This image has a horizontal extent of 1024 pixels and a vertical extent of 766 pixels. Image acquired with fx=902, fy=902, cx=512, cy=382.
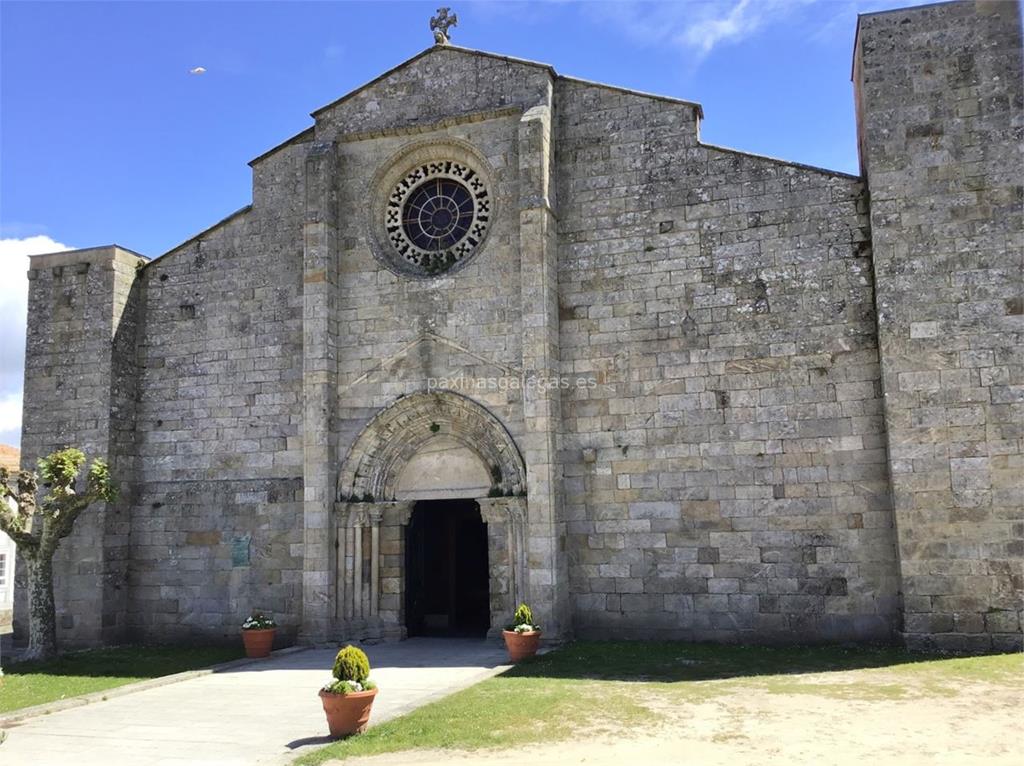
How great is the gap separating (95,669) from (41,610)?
5.60 ft

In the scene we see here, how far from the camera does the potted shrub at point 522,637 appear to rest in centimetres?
1211

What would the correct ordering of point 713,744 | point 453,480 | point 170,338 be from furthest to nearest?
point 170,338, point 453,480, point 713,744

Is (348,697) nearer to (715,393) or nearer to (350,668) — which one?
(350,668)

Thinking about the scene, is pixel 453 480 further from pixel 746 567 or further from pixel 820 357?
pixel 820 357

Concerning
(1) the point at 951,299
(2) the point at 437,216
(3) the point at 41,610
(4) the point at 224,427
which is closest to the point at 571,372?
(2) the point at 437,216

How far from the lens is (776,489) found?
42.7 ft

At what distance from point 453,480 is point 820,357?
6.10 m

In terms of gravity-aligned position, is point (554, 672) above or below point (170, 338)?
below

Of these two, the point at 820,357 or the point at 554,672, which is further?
the point at 820,357

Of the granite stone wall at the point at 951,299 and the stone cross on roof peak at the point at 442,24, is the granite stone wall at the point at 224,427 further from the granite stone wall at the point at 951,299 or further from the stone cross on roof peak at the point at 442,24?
the granite stone wall at the point at 951,299

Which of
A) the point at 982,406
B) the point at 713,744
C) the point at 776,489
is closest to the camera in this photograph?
the point at 713,744

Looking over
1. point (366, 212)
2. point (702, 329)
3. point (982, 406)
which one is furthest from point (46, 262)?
point (982, 406)

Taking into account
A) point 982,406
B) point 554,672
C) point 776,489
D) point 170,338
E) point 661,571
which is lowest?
point 554,672

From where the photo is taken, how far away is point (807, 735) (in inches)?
314
